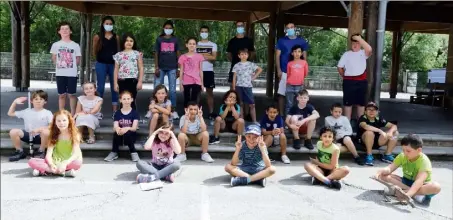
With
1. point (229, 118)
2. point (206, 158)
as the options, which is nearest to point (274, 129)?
point (229, 118)

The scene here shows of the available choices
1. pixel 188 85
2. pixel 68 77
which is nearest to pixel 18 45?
pixel 68 77

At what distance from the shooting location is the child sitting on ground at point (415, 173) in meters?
4.37

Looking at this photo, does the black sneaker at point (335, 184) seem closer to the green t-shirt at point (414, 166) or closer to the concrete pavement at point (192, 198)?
the concrete pavement at point (192, 198)

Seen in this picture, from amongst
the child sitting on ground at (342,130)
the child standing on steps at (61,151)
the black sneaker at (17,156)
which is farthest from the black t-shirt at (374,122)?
the black sneaker at (17,156)

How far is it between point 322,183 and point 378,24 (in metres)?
3.26

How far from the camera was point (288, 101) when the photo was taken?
6668 millimetres

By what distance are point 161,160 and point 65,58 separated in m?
2.59

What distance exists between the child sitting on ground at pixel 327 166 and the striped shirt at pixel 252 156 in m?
0.57

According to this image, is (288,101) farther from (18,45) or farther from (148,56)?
(148,56)

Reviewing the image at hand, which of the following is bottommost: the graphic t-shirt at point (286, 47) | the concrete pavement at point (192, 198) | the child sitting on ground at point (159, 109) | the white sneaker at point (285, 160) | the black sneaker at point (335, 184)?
the concrete pavement at point (192, 198)

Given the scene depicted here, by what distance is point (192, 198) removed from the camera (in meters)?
4.31

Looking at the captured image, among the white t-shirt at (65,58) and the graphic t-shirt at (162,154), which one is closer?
the graphic t-shirt at (162,154)

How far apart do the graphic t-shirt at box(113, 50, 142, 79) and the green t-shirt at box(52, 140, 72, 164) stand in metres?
1.65

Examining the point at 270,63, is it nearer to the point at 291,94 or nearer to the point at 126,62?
the point at 291,94
